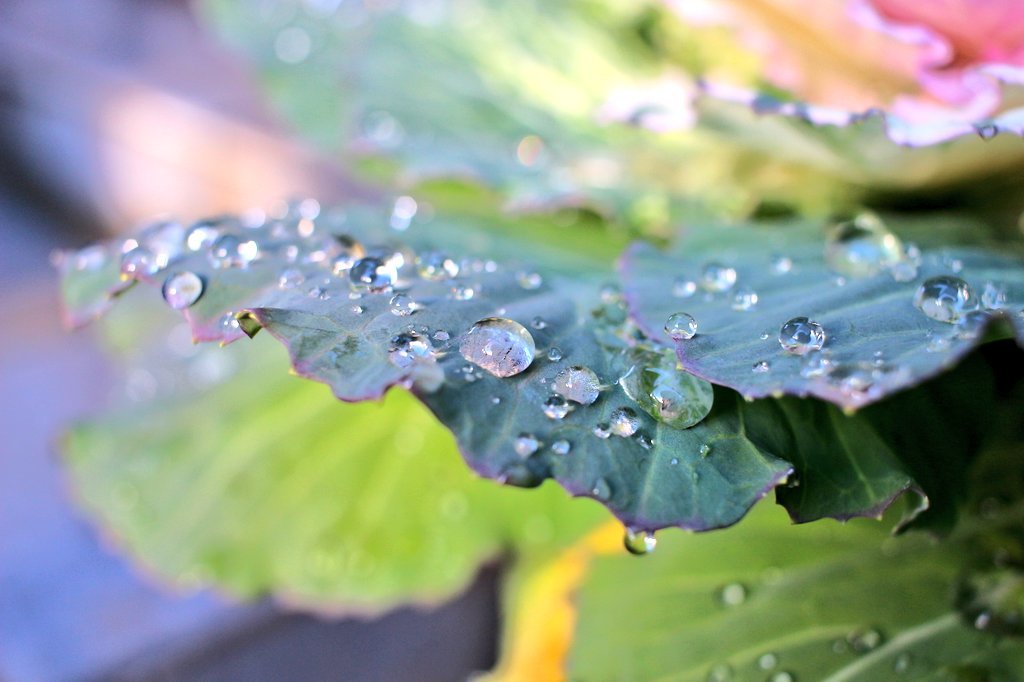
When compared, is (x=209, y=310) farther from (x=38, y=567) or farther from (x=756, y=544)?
(x=38, y=567)

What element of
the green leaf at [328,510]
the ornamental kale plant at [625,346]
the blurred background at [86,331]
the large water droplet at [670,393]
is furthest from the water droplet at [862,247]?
the blurred background at [86,331]

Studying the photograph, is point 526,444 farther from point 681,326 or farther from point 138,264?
point 138,264

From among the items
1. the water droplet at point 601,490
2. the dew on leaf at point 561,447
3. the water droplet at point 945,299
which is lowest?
the water droplet at point 601,490

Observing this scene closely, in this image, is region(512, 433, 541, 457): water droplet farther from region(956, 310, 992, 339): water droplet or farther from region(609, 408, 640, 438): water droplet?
region(956, 310, 992, 339): water droplet

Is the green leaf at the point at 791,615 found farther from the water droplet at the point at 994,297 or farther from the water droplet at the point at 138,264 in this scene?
→ the water droplet at the point at 138,264

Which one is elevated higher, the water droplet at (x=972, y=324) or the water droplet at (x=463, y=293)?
the water droplet at (x=972, y=324)

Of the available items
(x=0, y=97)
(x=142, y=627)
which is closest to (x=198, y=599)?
(x=142, y=627)
